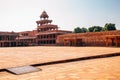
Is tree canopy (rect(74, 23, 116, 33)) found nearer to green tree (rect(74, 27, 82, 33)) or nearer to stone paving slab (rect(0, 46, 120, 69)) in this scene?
green tree (rect(74, 27, 82, 33))

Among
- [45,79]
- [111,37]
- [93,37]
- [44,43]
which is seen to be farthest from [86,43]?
[45,79]

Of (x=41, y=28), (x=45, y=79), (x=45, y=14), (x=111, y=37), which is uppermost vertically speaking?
(x=45, y=14)

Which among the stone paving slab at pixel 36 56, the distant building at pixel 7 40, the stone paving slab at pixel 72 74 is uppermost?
the distant building at pixel 7 40

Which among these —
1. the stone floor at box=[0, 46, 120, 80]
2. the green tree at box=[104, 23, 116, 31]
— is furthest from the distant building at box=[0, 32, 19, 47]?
the stone floor at box=[0, 46, 120, 80]

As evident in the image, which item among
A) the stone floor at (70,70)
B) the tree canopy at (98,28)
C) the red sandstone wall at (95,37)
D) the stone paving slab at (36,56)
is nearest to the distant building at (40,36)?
the red sandstone wall at (95,37)

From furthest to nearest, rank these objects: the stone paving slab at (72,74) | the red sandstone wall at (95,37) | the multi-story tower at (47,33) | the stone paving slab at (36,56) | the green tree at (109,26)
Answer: the green tree at (109,26) < the multi-story tower at (47,33) < the red sandstone wall at (95,37) < the stone paving slab at (36,56) < the stone paving slab at (72,74)

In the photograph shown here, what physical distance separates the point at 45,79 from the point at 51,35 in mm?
33314

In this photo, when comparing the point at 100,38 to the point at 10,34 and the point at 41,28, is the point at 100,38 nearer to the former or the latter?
the point at 41,28

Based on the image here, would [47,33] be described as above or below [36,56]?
above

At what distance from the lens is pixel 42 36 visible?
131 feet

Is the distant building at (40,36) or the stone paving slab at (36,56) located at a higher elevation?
the distant building at (40,36)

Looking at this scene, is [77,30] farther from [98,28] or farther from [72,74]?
[72,74]

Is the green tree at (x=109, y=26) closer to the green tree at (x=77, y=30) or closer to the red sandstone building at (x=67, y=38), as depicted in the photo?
the green tree at (x=77, y=30)

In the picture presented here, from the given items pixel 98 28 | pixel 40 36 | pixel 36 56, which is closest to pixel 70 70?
pixel 36 56
